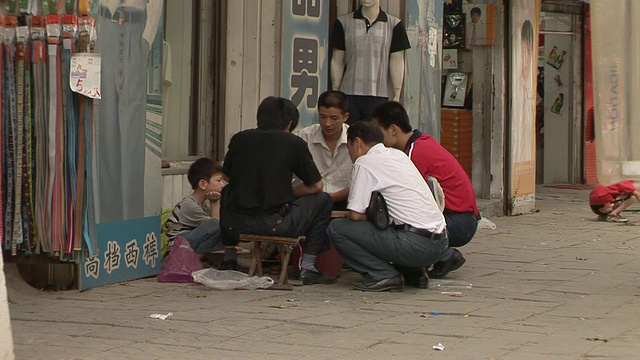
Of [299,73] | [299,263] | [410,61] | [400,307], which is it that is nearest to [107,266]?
[299,263]

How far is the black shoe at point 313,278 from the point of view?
26.8ft

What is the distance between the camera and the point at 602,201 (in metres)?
13.2

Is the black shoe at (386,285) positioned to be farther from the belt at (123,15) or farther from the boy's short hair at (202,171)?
the belt at (123,15)

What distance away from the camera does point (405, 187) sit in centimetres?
773

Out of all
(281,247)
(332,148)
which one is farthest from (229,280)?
(332,148)

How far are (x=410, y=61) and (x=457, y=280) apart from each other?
3347 mm

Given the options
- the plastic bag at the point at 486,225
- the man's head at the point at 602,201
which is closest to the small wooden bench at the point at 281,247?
the plastic bag at the point at 486,225

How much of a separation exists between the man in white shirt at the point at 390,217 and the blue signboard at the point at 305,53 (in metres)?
2.13

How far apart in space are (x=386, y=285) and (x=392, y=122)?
1166mm

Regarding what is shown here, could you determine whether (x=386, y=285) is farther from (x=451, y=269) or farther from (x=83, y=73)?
(x=83, y=73)

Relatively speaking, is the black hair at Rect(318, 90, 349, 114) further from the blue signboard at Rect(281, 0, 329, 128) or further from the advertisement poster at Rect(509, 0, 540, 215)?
the advertisement poster at Rect(509, 0, 540, 215)

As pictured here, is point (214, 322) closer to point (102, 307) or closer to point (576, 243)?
point (102, 307)

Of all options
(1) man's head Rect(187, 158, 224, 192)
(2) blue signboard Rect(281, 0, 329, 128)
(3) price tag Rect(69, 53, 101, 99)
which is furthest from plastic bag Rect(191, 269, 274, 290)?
(2) blue signboard Rect(281, 0, 329, 128)

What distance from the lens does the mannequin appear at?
414 inches
